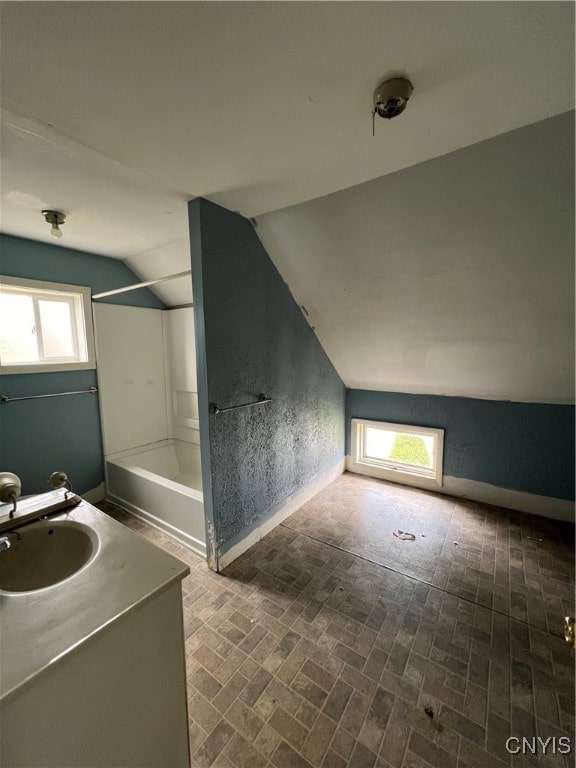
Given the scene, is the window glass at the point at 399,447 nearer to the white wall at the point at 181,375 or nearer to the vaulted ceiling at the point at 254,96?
the vaulted ceiling at the point at 254,96

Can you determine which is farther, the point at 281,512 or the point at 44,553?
the point at 281,512

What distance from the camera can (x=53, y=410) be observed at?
96.8 inches

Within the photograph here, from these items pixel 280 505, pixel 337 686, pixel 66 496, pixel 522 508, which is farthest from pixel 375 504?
pixel 66 496

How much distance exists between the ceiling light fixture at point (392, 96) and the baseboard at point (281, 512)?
238 cm

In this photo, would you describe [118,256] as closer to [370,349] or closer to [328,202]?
[328,202]

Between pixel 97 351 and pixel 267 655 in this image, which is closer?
pixel 267 655

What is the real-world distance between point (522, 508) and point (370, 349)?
1.95 meters

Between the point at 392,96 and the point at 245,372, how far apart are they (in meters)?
1.51

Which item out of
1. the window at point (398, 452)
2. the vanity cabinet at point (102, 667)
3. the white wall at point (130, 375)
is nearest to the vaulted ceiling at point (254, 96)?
the white wall at point (130, 375)

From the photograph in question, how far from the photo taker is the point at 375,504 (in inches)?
109

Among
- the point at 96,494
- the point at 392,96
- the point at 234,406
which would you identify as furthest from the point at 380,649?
the point at 96,494

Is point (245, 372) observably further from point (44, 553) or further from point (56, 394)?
point (56, 394)

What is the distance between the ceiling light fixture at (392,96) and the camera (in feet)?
2.99

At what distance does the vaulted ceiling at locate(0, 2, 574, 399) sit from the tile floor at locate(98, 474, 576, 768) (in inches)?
71.8
